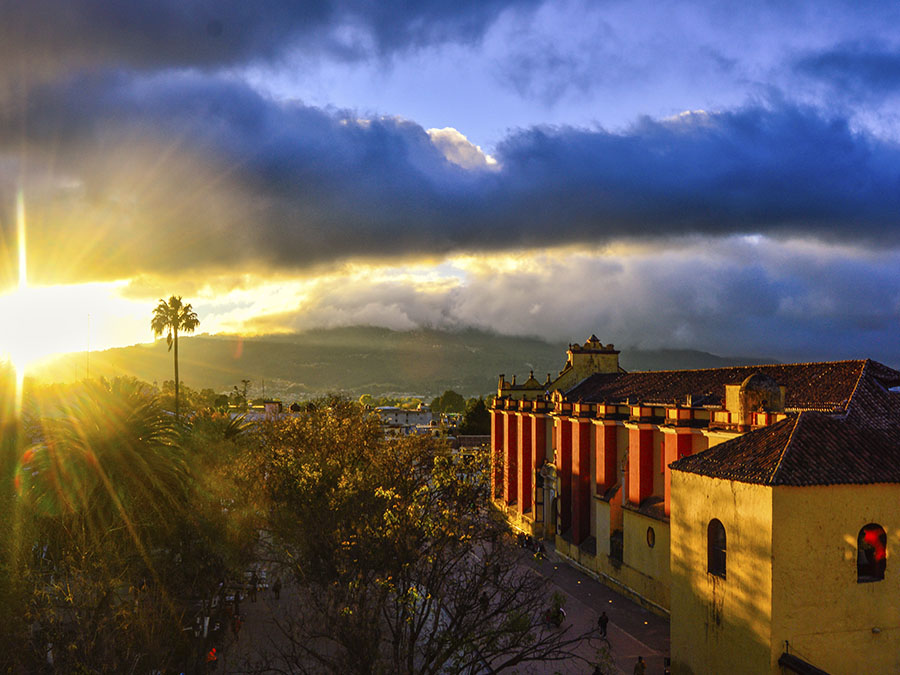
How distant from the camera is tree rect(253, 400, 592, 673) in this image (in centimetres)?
1524

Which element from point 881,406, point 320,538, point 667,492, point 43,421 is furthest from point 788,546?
point 43,421

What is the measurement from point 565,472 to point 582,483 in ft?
6.98

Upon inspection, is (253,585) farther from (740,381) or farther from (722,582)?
(740,381)

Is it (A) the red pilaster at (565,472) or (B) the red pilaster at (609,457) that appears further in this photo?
(A) the red pilaster at (565,472)

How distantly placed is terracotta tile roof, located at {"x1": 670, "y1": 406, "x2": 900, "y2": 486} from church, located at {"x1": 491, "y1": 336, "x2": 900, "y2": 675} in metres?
0.04

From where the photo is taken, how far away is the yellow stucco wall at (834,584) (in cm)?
1791

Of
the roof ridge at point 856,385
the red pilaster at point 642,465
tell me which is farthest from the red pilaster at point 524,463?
the roof ridge at point 856,385

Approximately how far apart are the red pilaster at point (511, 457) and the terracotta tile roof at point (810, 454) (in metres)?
25.7

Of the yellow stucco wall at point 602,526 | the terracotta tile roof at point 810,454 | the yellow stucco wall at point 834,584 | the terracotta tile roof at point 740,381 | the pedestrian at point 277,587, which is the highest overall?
the terracotta tile roof at point 740,381

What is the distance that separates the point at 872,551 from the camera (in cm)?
1878

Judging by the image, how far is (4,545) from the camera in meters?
16.8

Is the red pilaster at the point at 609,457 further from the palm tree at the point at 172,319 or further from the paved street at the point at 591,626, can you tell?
the palm tree at the point at 172,319

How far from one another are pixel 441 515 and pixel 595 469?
18.4 meters

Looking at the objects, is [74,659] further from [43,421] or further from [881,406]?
[881,406]
